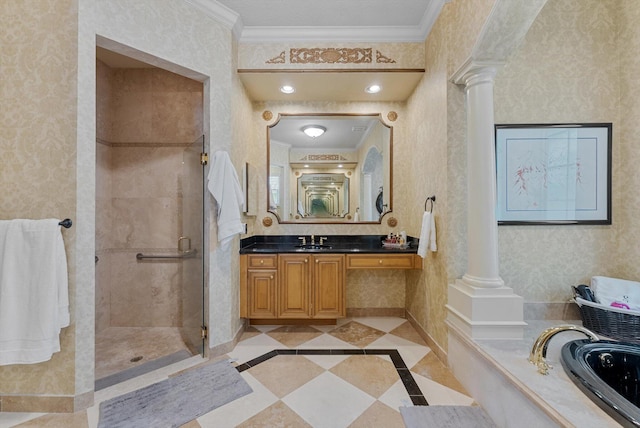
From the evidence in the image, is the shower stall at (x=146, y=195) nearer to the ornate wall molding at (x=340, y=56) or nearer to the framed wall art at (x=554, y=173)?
the ornate wall molding at (x=340, y=56)

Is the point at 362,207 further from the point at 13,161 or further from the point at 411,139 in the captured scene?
the point at 13,161

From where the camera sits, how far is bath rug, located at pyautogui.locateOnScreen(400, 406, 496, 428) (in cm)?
146

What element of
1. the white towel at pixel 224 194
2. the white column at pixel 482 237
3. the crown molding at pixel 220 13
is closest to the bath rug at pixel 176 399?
the white towel at pixel 224 194

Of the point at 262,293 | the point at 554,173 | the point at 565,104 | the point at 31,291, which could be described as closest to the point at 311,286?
the point at 262,293

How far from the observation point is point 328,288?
2.60 m

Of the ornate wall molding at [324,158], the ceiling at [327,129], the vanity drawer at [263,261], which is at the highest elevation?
the ceiling at [327,129]

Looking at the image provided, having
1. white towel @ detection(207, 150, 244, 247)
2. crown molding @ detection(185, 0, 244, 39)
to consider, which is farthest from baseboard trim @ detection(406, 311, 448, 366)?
crown molding @ detection(185, 0, 244, 39)

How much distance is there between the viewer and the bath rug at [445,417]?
1.46 metres

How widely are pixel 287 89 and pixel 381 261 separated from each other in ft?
6.99

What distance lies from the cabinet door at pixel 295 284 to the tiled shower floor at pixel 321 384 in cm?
25

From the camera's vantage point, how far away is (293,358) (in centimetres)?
216

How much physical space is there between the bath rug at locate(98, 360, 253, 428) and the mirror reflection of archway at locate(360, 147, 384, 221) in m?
2.14

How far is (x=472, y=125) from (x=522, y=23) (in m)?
0.61

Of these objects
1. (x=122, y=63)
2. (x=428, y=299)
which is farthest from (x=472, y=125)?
(x=122, y=63)
